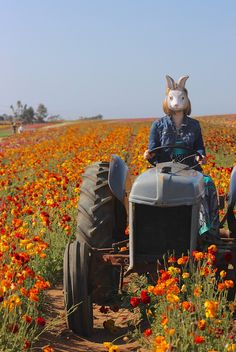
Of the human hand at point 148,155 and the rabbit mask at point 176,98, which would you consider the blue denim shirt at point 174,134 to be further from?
the human hand at point 148,155

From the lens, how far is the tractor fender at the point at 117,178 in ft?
14.9

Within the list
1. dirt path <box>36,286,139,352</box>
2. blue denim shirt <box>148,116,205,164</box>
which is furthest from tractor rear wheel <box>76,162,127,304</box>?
blue denim shirt <box>148,116,205,164</box>

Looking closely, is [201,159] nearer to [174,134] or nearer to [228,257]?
[174,134]

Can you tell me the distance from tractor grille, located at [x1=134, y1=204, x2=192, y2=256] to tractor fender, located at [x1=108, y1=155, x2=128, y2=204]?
47 centimetres

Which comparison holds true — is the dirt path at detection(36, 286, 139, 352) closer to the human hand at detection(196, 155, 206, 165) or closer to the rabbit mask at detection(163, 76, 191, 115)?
the human hand at detection(196, 155, 206, 165)

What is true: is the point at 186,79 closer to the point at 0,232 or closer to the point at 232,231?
the point at 232,231

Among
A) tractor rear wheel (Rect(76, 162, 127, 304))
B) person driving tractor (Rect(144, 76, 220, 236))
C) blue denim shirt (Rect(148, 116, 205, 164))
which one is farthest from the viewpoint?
blue denim shirt (Rect(148, 116, 205, 164))

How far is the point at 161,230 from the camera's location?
4.11m

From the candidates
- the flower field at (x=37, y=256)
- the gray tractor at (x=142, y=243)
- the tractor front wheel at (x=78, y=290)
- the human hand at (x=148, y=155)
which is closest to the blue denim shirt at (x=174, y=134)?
the human hand at (x=148, y=155)

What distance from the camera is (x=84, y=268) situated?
401 centimetres

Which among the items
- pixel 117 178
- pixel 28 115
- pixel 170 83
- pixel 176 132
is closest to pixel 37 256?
pixel 117 178

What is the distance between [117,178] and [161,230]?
0.71 m

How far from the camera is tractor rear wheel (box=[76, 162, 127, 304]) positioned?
430cm

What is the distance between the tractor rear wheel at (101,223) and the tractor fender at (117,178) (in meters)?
0.13
